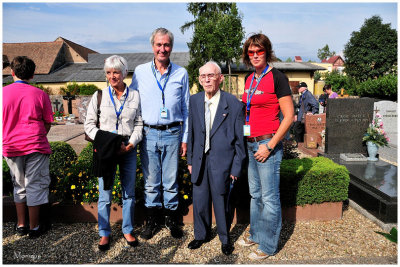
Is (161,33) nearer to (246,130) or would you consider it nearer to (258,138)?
(246,130)

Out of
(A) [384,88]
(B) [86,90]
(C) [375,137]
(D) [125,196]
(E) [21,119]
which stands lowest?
(D) [125,196]

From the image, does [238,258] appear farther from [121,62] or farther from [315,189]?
[121,62]

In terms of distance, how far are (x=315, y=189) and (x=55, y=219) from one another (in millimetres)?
3712

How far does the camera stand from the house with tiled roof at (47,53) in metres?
36.6

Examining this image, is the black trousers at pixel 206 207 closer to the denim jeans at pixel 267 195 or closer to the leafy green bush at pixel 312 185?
the denim jeans at pixel 267 195

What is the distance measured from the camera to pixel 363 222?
4242mm

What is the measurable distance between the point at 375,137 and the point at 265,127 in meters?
5.36

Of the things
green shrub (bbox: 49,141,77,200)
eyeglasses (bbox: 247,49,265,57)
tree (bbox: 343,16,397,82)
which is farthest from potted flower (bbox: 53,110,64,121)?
tree (bbox: 343,16,397,82)

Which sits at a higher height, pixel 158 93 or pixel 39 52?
pixel 39 52

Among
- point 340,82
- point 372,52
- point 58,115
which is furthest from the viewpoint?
point 372,52

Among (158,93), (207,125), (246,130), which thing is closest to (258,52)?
(246,130)

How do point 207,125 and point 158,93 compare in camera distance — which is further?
point 158,93

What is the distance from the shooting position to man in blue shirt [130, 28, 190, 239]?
3.45 m

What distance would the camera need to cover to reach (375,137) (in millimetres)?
7070
